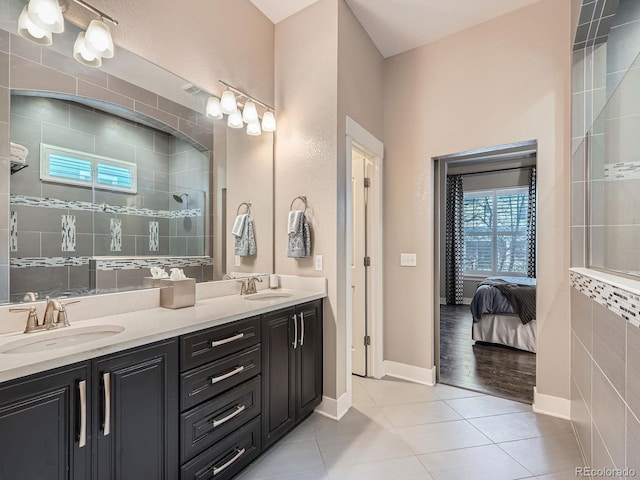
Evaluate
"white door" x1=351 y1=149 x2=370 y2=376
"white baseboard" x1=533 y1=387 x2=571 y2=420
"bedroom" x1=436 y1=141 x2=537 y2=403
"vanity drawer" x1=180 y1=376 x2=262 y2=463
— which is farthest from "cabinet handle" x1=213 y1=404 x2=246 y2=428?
"bedroom" x1=436 y1=141 x2=537 y2=403

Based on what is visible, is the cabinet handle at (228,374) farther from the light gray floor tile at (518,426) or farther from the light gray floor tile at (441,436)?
the light gray floor tile at (518,426)

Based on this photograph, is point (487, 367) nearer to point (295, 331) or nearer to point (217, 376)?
point (295, 331)

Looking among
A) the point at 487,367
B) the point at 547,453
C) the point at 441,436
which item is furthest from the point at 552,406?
the point at 441,436

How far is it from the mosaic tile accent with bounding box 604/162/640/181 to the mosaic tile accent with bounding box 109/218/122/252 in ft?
8.36

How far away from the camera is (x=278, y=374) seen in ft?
6.38

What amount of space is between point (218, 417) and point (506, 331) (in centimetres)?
342

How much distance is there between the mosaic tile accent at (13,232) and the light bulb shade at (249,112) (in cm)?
154

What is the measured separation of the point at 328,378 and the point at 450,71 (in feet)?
9.16

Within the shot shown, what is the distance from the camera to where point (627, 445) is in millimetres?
1130

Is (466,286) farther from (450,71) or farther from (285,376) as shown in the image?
(285,376)

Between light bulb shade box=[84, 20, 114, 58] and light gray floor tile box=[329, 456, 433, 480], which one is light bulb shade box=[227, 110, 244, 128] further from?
light gray floor tile box=[329, 456, 433, 480]

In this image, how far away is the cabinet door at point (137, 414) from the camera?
44.8 inches

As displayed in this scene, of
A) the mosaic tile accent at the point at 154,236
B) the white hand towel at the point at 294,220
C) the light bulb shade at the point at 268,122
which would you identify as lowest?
the mosaic tile accent at the point at 154,236

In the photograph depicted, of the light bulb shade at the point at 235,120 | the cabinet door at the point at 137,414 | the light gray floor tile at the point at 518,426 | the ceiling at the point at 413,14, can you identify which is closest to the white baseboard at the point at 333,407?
the light gray floor tile at the point at 518,426
